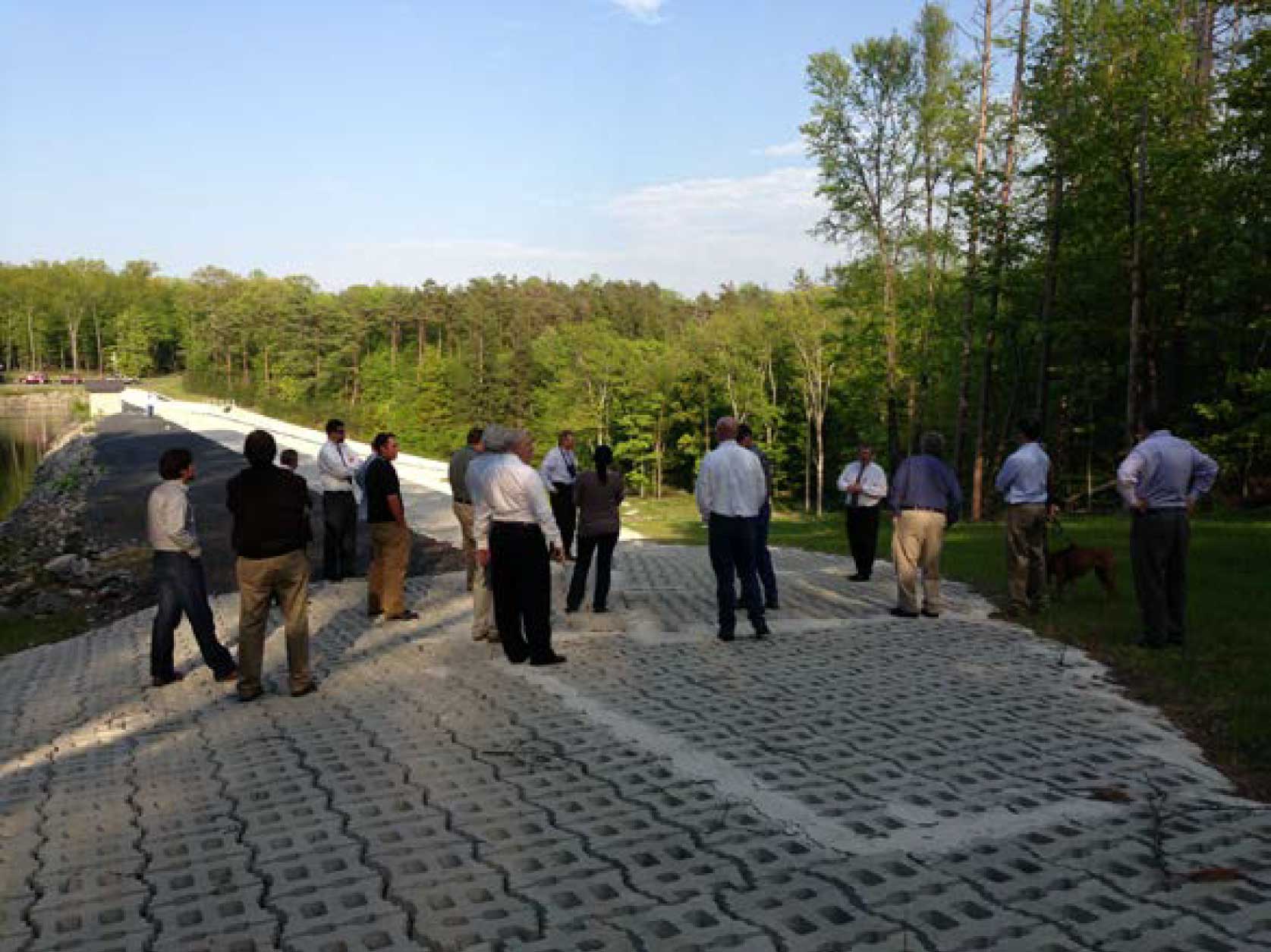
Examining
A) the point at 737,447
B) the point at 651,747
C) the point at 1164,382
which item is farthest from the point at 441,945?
the point at 1164,382

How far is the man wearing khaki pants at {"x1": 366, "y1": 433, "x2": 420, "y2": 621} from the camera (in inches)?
388

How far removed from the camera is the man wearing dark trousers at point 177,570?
7.79 m

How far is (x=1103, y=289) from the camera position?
87.8 feet

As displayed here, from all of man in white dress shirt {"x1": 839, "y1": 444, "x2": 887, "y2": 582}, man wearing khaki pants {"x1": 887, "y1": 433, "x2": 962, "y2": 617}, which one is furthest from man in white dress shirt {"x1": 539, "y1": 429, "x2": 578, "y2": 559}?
man wearing khaki pants {"x1": 887, "y1": 433, "x2": 962, "y2": 617}

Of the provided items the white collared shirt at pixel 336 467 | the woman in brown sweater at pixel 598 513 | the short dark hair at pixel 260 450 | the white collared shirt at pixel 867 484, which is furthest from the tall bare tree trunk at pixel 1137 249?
the short dark hair at pixel 260 450

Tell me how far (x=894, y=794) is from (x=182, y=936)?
336 centimetres

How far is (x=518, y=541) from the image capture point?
7859mm

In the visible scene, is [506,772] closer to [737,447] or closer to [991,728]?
[991,728]

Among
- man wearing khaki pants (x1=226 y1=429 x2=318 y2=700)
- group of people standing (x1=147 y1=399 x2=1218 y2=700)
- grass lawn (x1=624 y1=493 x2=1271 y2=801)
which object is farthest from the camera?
group of people standing (x1=147 y1=399 x2=1218 y2=700)

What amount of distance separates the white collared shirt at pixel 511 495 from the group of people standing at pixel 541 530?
1cm

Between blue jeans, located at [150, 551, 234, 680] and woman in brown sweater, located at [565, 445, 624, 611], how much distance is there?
382 cm

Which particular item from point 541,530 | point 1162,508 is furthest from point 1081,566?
point 541,530

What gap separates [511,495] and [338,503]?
544 centimetres

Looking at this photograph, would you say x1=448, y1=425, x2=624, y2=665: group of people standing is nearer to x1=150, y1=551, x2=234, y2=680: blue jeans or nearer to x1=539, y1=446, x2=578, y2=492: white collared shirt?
x1=150, y1=551, x2=234, y2=680: blue jeans
